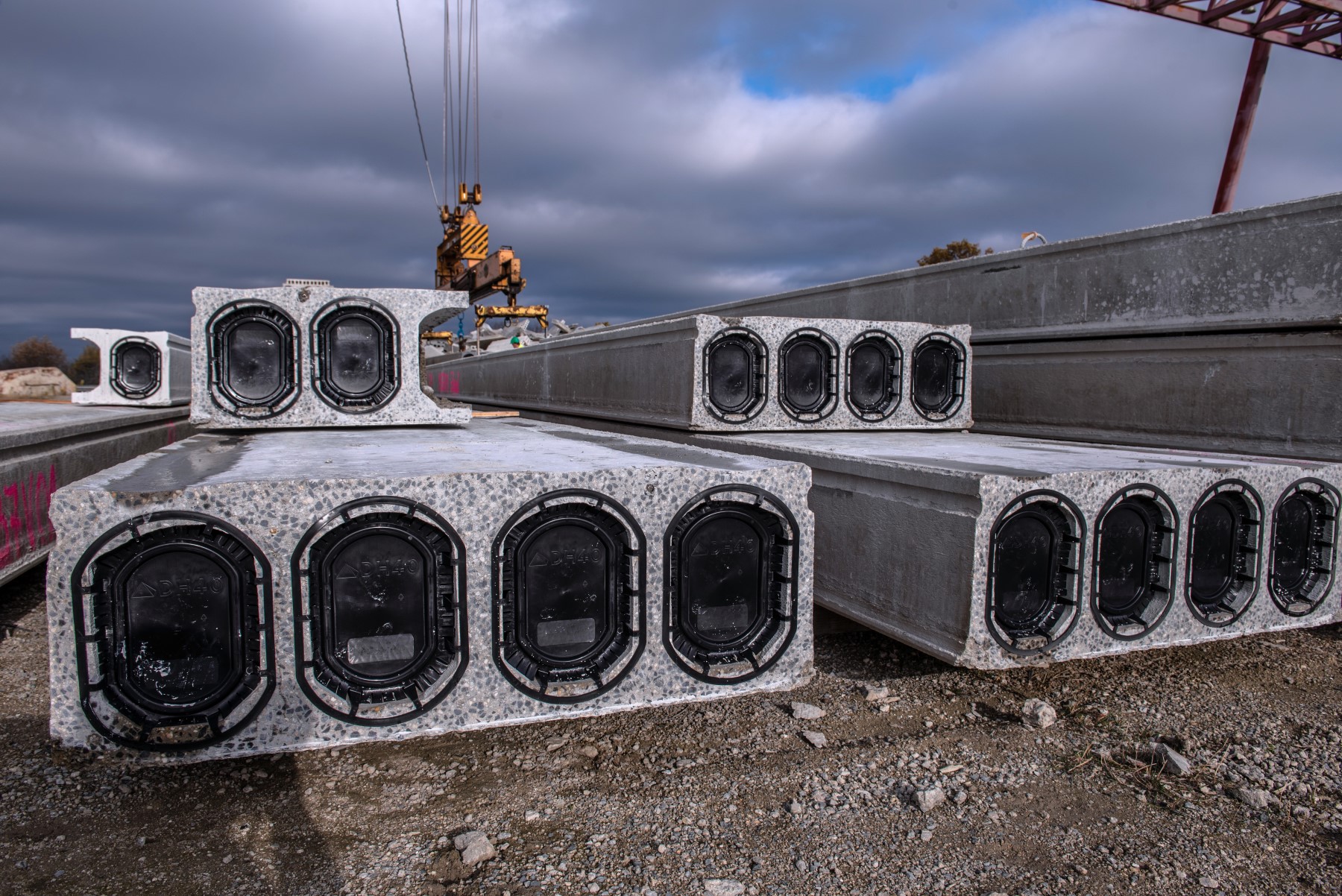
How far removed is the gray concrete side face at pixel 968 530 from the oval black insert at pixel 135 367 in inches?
340

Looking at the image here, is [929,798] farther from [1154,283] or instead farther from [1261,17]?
[1261,17]

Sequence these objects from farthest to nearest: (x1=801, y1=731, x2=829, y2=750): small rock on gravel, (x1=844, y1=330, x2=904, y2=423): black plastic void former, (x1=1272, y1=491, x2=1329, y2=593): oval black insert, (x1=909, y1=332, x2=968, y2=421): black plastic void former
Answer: (x1=909, y1=332, x2=968, y2=421): black plastic void former → (x1=844, y1=330, x2=904, y2=423): black plastic void former → (x1=1272, y1=491, x2=1329, y2=593): oval black insert → (x1=801, y1=731, x2=829, y2=750): small rock on gravel

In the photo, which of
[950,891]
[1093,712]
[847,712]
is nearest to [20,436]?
[847,712]

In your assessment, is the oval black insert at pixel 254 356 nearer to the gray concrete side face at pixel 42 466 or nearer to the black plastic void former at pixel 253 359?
the black plastic void former at pixel 253 359

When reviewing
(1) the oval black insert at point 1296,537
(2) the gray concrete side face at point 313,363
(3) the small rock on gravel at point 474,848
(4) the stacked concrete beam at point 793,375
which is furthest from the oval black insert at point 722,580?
(2) the gray concrete side face at point 313,363

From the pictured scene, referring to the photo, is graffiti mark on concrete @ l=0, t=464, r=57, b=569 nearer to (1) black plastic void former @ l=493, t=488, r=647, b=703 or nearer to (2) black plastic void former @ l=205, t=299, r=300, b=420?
(2) black plastic void former @ l=205, t=299, r=300, b=420

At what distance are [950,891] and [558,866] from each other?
1004 millimetres

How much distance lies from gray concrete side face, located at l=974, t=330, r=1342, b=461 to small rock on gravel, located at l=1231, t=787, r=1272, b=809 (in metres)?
2.51

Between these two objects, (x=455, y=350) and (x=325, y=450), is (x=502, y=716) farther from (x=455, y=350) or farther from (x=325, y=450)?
(x=455, y=350)

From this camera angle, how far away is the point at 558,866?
1.99m

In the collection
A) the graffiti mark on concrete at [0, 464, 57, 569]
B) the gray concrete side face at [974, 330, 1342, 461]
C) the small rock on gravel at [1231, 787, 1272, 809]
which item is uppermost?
the gray concrete side face at [974, 330, 1342, 461]

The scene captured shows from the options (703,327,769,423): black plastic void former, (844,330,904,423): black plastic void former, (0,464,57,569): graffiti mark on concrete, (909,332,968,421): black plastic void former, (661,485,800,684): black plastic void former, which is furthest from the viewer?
(909,332,968,421): black plastic void former

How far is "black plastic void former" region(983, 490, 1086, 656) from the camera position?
2752 millimetres

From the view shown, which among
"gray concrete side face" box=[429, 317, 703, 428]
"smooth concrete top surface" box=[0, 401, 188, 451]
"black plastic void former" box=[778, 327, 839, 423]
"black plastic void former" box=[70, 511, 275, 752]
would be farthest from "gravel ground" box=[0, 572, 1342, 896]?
"gray concrete side face" box=[429, 317, 703, 428]
